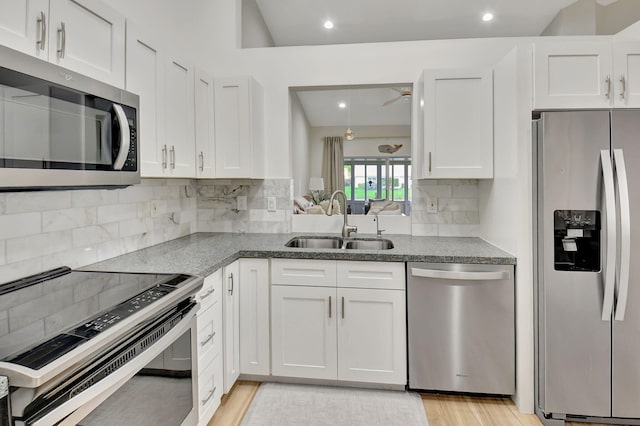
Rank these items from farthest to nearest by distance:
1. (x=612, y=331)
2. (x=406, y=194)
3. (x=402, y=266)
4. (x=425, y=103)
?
1. (x=406, y=194)
2. (x=425, y=103)
3. (x=402, y=266)
4. (x=612, y=331)

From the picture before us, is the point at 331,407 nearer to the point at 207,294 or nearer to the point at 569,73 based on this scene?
the point at 207,294

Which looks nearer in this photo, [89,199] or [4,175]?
[4,175]

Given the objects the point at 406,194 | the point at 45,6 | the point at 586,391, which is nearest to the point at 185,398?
the point at 45,6

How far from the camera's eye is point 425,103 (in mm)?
2457

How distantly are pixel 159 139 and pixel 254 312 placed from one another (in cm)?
117

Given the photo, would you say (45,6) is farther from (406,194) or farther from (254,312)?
(406,194)

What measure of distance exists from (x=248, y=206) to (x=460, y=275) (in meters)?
1.69

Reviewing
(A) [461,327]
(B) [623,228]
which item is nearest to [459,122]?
(B) [623,228]

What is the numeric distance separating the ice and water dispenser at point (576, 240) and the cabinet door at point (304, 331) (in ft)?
4.10

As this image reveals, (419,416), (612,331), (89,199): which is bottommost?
(419,416)

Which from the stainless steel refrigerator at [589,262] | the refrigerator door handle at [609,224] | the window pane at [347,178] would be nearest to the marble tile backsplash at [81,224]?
the window pane at [347,178]

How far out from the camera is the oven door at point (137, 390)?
921 mm

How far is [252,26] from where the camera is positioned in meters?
3.48

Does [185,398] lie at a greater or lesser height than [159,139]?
lesser
